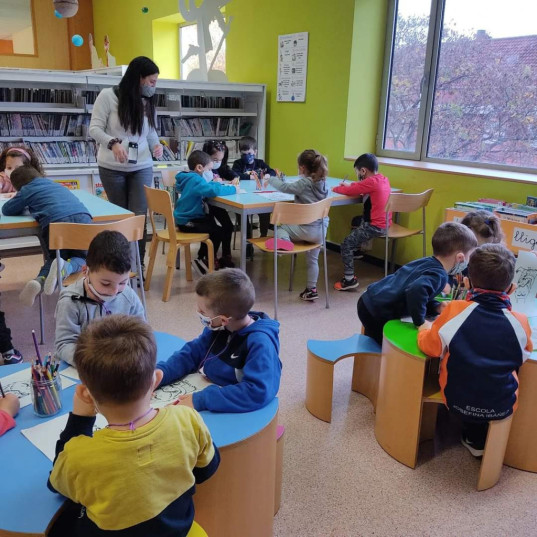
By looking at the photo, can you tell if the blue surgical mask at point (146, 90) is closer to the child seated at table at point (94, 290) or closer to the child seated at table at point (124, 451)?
the child seated at table at point (94, 290)

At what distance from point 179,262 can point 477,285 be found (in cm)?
331

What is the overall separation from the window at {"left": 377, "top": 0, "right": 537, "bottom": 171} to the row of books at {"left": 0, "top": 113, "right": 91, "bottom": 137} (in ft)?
10.2

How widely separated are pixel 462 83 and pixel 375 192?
1218 millimetres

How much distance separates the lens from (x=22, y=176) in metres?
3.07

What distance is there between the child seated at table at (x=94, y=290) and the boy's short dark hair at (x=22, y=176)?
1.57 metres

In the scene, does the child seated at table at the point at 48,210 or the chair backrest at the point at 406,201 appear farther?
the chair backrest at the point at 406,201

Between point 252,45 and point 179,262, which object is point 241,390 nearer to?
point 179,262

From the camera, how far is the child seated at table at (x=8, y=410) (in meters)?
1.27

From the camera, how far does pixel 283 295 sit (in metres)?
4.09

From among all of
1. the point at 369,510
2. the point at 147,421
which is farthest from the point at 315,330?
the point at 147,421

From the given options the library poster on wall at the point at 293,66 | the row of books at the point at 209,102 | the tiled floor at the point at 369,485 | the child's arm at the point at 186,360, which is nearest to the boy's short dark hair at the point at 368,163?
the library poster on wall at the point at 293,66

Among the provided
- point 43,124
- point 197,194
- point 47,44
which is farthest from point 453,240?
point 47,44

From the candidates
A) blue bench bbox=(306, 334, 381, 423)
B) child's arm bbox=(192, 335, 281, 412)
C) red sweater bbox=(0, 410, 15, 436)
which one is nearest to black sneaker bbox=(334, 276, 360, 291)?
blue bench bbox=(306, 334, 381, 423)

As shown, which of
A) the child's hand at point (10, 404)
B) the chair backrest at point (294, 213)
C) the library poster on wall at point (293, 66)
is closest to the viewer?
the child's hand at point (10, 404)
